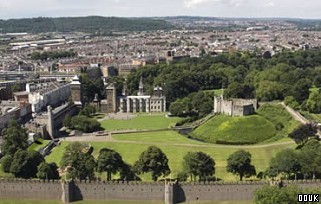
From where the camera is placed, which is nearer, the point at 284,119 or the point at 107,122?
the point at 284,119

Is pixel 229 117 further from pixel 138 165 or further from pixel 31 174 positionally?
pixel 31 174

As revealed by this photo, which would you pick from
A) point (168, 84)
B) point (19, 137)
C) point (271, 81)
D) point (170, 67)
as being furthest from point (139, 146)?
point (170, 67)

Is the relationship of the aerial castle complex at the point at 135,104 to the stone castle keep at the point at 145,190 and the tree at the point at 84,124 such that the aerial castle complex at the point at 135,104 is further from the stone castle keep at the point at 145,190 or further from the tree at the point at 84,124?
the stone castle keep at the point at 145,190

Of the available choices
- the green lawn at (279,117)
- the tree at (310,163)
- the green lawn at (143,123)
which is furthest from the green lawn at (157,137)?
the tree at (310,163)

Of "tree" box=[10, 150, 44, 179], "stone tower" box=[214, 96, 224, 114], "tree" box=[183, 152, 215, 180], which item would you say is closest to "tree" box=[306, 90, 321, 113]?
"stone tower" box=[214, 96, 224, 114]

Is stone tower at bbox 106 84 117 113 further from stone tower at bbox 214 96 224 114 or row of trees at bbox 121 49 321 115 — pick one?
stone tower at bbox 214 96 224 114
